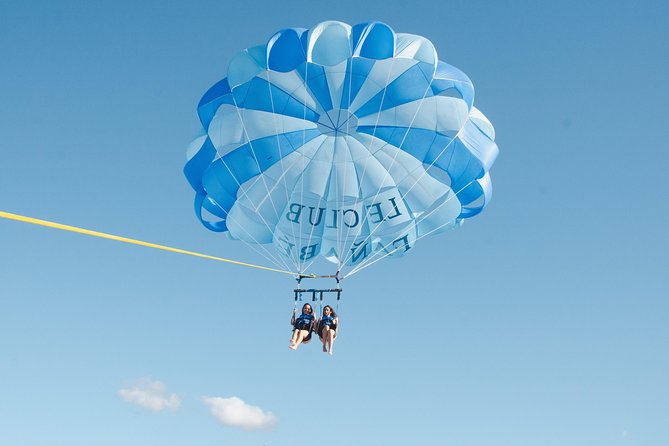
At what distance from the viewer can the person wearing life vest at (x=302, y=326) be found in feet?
41.0

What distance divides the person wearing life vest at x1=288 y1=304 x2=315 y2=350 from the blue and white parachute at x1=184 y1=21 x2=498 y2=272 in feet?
3.54

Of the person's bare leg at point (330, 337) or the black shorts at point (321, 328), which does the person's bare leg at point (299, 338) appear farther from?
the person's bare leg at point (330, 337)

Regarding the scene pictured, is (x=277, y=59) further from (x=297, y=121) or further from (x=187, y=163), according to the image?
(x=187, y=163)

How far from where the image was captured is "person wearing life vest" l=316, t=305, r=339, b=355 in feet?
40.9

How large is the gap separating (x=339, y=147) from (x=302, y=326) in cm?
396

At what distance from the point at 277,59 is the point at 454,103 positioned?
134 inches

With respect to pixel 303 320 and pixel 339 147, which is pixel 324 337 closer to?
pixel 303 320

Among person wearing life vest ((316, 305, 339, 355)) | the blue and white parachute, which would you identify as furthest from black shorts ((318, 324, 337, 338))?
the blue and white parachute

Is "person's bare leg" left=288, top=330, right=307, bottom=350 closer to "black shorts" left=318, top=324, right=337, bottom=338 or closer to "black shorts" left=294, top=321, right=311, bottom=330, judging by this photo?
"black shorts" left=294, top=321, right=311, bottom=330

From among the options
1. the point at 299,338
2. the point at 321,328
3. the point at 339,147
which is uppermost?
the point at 339,147

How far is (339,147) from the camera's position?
48.1ft

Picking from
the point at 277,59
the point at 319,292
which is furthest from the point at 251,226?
the point at 277,59

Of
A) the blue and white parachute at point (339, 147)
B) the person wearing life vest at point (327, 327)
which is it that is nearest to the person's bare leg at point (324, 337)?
the person wearing life vest at point (327, 327)

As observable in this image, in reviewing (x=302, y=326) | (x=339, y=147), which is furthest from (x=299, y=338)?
(x=339, y=147)
